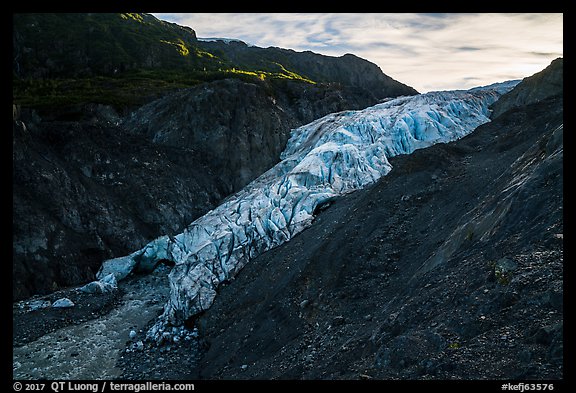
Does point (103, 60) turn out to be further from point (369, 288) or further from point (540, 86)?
point (369, 288)

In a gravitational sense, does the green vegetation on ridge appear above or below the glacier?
above

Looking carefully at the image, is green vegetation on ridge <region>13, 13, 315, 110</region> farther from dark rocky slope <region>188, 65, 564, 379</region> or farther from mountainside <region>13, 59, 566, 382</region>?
dark rocky slope <region>188, 65, 564, 379</region>

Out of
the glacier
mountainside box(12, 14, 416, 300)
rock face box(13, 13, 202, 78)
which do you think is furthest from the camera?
rock face box(13, 13, 202, 78)

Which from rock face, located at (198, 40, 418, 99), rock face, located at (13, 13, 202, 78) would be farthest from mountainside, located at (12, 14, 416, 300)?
rock face, located at (198, 40, 418, 99)

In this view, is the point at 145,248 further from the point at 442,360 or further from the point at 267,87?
the point at 267,87

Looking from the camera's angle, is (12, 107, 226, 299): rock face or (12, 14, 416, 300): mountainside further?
(12, 14, 416, 300): mountainside
